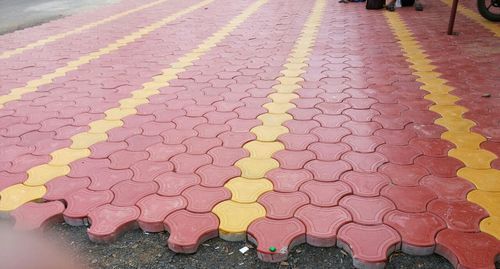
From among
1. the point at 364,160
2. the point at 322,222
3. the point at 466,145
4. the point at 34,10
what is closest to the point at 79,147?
the point at 322,222

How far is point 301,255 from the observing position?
1.74 meters

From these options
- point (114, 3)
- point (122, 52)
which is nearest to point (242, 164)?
point (122, 52)

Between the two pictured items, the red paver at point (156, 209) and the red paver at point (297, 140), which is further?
the red paver at point (297, 140)

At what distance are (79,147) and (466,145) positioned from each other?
2.45 metres

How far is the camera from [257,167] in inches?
94.4

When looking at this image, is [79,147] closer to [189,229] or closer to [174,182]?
[174,182]

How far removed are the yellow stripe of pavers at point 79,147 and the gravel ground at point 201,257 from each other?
0.51m

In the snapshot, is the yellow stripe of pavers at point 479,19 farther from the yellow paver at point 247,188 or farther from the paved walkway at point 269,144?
the yellow paver at point 247,188

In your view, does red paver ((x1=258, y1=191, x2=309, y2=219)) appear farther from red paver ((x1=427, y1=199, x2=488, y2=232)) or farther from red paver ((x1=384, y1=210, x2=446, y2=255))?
red paver ((x1=427, y1=199, x2=488, y2=232))

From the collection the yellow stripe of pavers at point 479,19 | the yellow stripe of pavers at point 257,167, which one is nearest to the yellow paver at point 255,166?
the yellow stripe of pavers at point 257,167

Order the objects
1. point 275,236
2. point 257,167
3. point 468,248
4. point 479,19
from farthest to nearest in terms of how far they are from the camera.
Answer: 1. point 479,19
2. point 257,167
3. point 275,236
4. point 468,248

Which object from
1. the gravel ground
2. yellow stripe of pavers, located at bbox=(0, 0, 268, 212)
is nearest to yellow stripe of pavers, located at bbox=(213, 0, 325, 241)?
the gravel ground

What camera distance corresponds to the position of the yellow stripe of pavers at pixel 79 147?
2.21 m

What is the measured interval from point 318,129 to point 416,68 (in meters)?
1.95
